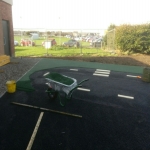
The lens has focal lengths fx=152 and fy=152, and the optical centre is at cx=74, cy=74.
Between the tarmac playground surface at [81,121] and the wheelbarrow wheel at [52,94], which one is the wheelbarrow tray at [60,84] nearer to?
the wheelbarrow wheel at [52,94]

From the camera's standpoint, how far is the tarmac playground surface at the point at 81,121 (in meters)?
3.55

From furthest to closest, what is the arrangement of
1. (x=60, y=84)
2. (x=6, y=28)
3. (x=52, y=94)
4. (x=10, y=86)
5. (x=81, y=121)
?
1. (x=6, y=28)
2. (x=10, y=86)
3. (x=52, y=94)
4. (x=60, y=84)
5. (x=81, y=121)

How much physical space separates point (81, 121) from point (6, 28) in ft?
39.7

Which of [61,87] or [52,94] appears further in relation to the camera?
[52,94]

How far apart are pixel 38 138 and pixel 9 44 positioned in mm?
12120

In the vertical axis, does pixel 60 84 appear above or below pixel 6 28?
below

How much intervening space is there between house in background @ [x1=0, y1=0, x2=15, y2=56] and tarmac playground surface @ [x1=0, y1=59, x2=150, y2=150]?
7626 mm

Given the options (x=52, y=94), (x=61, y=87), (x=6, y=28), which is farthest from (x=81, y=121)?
(x=6, y=28)

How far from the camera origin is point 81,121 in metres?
4.39

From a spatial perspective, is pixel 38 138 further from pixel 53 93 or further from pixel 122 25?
pixel 122 25

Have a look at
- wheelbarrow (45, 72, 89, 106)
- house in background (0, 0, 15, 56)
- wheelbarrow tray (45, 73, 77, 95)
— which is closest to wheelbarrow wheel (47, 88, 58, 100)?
wheelbarrow (45, 72, 89, 106)

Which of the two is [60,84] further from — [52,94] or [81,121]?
[81,121]

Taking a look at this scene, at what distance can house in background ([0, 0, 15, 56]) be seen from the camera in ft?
39.3

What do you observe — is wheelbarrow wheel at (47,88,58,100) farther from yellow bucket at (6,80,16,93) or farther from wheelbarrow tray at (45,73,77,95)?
yellow bucket at (6,80,16,93)
